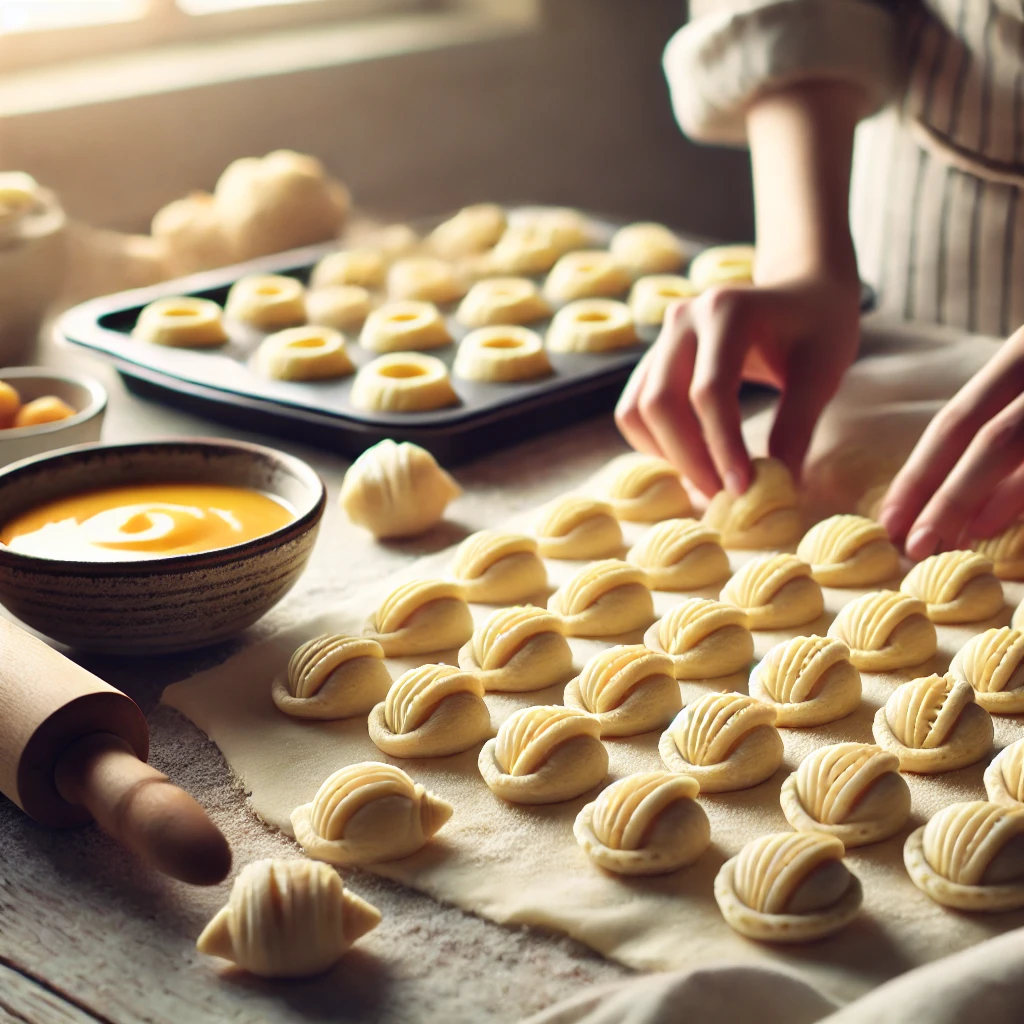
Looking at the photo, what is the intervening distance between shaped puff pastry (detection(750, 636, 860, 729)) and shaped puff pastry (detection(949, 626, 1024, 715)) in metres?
0.10

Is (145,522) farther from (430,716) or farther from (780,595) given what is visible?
(780,595)

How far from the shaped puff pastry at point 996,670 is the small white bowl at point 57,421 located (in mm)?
1038

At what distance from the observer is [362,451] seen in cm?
174

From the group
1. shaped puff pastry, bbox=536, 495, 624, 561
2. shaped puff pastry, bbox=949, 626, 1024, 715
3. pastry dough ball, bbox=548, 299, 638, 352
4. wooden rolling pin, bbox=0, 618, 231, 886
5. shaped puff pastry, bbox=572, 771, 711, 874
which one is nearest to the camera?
wooden rolling pin, bbox=0, 618, 231, 886

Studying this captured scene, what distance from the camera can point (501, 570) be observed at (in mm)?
1407

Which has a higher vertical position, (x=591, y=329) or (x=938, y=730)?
(x=591, y=329)

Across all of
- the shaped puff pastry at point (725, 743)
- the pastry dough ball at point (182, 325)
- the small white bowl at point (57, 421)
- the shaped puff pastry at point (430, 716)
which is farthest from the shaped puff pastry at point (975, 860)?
the pastry dough ball at point (182, 325)

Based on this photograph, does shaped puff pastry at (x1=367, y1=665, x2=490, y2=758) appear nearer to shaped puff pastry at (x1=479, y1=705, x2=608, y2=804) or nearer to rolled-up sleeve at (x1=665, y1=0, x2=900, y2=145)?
shaped puff pastry at (x1=479, y1=705, x2=608, y2=804)

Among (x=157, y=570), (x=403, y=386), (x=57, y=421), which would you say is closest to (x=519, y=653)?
(x=157, y=570)

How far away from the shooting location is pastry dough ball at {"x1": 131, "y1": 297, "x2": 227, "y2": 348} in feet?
6.48

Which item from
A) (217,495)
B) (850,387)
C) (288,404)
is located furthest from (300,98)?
(217,495)

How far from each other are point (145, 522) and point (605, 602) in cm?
48

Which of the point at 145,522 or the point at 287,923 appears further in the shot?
the point at 145,522

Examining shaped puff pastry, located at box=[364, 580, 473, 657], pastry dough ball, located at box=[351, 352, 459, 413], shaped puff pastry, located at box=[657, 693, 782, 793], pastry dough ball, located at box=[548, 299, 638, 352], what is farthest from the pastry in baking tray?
pastry dough ball, located at box=[548, 299, 638, 352]
